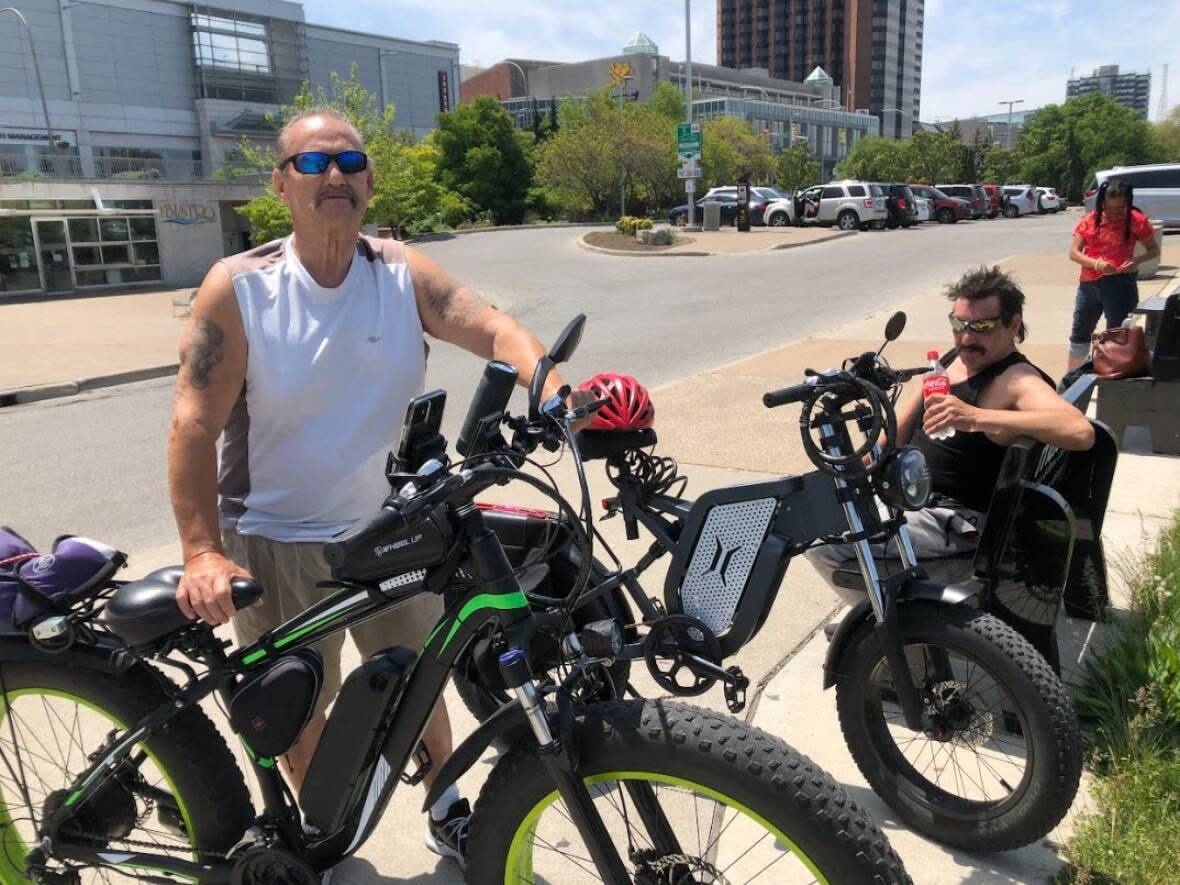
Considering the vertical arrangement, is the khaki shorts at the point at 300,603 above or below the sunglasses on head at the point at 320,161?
below

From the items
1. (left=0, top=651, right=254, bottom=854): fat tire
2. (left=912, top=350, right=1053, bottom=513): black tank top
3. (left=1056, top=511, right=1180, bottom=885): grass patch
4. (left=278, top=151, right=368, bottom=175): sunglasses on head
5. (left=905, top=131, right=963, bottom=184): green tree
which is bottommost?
(left=1056, top=511, right=1180, bottom=885): grass patch

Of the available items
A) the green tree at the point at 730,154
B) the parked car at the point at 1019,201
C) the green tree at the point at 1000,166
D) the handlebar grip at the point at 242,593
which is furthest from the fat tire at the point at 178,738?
the green tree at the point at 1000,166

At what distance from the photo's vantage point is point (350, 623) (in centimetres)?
204

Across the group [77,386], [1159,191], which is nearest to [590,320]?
[77,386]

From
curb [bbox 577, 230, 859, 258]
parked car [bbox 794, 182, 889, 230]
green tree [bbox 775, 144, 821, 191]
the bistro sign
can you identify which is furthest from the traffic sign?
green tree [bbox 775, 144, 821, 191]

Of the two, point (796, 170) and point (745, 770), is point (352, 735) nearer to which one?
point (745, 770)

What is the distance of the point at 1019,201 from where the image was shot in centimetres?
4462

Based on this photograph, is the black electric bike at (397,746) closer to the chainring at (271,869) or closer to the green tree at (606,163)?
the chainring at (271,869)

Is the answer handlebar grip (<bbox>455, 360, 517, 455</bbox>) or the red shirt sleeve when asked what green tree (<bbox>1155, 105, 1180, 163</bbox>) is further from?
handlebar grip (<bbox>455, 360, 517, 455</bbox>)

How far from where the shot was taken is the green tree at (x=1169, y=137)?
2876 inches

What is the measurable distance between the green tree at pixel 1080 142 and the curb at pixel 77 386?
69835 millimetres

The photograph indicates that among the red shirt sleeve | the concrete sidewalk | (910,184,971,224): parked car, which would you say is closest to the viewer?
the concrete sidewalk

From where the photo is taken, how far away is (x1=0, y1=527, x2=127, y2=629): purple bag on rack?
217 cm

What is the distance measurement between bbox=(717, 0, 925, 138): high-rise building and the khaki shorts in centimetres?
15884
